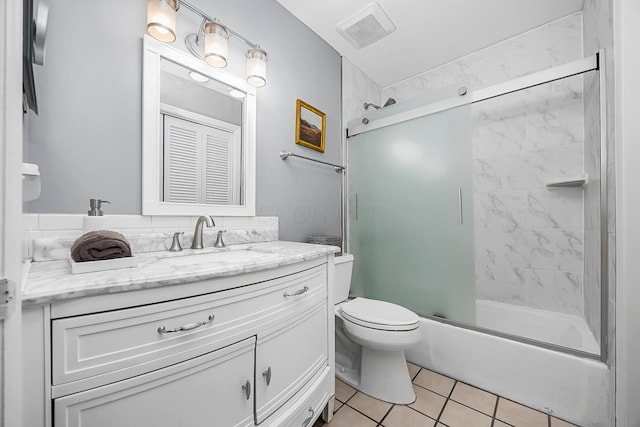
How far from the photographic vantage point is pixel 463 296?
1.61 metres

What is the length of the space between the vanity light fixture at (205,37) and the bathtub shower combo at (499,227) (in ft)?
3.30

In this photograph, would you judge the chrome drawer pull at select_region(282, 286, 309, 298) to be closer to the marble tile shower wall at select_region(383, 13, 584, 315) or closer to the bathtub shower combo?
the bathtub shower combo

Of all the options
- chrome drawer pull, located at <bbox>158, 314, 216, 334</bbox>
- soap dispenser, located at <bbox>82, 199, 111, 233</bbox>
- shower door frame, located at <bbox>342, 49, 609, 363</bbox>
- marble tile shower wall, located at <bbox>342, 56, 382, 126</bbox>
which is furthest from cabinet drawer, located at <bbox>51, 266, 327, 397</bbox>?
A: marble tile shower wall, located at <bbox>342, 56, 382, 126</bbox>

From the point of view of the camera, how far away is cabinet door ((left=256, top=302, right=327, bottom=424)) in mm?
883

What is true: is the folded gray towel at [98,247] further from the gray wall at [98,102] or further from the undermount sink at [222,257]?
the gray wall at [98,102]

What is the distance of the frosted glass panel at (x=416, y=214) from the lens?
5.25 feet

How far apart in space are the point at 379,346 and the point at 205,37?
184 centimetres

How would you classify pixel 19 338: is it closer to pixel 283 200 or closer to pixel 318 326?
pixel 318 326

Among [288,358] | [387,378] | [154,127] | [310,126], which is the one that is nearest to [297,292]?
[288,358]

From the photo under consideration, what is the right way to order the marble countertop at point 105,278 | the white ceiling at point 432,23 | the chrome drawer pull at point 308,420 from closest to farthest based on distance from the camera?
the marble countertop at point 105,278
the chrome drawer pull at point 308,420
the white ceiling at point 432,23

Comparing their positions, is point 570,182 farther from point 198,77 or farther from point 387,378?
point 198,77

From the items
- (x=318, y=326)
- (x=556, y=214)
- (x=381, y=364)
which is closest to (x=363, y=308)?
(x=381, y=364)

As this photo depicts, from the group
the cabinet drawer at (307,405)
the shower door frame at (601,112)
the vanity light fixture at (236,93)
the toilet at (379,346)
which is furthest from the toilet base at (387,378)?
the vanity light fixture at (236,93)

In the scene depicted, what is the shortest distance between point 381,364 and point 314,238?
87 centimetres
